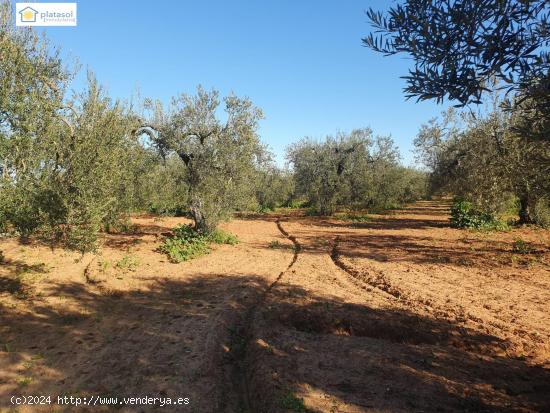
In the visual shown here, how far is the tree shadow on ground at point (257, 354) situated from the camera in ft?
19.3

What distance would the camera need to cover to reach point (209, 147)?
56.4ft

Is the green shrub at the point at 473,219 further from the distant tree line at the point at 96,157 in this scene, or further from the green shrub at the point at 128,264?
the green shrub at the point at 128,264

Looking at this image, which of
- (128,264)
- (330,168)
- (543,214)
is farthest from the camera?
(330,168)

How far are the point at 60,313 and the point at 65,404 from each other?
4267mm

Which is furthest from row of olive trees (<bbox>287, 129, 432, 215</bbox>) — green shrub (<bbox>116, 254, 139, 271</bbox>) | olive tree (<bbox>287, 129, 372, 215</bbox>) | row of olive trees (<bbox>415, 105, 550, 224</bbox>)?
green shrub (<bbox>116, 254, 139, 271</bbox>)

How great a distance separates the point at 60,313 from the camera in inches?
358

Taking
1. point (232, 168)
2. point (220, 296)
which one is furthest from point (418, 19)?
point (232, 168)

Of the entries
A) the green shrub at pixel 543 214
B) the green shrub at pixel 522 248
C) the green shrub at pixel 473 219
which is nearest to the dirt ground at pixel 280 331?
the green shrub at pixel 522 248

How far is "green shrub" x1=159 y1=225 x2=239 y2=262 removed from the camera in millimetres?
14999

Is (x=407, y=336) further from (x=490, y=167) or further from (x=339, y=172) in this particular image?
(x=339, y=172)

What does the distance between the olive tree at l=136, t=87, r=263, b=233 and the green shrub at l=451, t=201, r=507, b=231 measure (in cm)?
1628

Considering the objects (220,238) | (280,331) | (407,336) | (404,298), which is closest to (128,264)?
(220,238)

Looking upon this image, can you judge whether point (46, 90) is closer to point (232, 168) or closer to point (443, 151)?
point (232, 168)

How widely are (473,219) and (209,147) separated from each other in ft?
62.3
